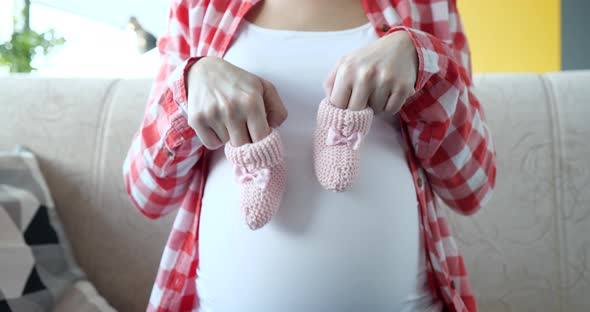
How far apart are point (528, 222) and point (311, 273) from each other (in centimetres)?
63

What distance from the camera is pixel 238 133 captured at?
0.45 meters

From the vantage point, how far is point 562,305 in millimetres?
922

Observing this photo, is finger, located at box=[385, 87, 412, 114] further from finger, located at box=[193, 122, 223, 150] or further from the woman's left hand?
finger, located at box=[193, 122, 223, 150]

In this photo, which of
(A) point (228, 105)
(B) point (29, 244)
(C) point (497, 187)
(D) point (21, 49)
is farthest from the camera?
(D) point (21, 49)

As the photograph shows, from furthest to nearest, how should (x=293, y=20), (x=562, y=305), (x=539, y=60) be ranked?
(x=539, y=60)
(x=562, y=305)
(x=293, y=20)

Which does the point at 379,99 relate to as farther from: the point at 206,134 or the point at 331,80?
the point at 206,134

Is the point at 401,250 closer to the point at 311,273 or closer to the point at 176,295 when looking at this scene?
the point at 311,273

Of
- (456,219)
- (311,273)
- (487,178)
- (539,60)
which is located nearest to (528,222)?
(456,219)

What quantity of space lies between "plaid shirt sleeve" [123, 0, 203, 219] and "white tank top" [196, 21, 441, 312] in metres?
0.05

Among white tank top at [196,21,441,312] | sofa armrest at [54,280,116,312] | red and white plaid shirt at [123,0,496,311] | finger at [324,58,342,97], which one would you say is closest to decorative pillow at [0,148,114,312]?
sofa armrest at [54,280,116,312]

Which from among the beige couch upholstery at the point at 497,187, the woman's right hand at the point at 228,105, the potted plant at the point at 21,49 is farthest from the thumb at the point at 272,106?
the potted plant at the point at 21,49

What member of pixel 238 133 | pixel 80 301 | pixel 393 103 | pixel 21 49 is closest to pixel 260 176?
pixel 238 133

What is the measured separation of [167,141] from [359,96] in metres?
0.24

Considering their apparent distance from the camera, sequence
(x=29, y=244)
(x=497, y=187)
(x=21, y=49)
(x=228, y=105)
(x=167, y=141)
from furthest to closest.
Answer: (x=21, y=49) → (x=497, y=187) → (x=29, y=244) → (x=167, y=141) → (x=228, y=105)
